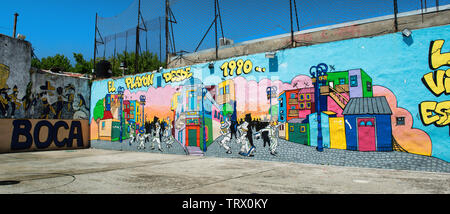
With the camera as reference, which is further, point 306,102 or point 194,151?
point 194,151

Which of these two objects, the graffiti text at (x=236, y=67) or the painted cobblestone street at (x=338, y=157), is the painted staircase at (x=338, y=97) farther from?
the graffiti text at (x=236, y=67)

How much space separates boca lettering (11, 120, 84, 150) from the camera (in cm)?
1383

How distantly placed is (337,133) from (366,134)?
79 centimetres

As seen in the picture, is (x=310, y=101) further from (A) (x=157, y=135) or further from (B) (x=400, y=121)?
(A) (x=157, y=135)

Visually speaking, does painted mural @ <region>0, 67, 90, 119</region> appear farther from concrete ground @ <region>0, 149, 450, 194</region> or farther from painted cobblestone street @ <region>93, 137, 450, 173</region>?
painted cobblestone street @ <region>93, 137, 450, 173</region>

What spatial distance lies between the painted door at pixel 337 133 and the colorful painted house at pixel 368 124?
0.11 metres

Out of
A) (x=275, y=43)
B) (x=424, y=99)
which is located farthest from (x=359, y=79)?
(x=275, y=43)

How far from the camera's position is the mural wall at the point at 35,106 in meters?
13.5

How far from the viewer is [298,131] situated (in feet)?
30.5

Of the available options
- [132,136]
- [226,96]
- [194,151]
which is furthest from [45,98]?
[226,96]

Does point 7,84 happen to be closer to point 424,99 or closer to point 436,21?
point 424,99

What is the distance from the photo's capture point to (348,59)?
8.62 meters

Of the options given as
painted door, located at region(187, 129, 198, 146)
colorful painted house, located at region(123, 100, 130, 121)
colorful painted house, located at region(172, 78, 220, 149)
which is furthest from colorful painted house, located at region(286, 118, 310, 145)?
colorful painted house, located at region(123, 100, 130, 121)
